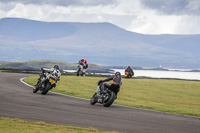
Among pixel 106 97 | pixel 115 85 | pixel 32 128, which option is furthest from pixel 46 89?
pixel 32 128

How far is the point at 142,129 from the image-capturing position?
1284 centimetres

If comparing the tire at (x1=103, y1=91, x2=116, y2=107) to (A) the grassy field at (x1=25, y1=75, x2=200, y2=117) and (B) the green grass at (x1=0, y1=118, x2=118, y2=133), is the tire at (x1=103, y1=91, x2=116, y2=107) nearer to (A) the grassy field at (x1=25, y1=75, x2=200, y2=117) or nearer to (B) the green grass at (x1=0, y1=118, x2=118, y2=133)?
(A) the grassy field at (x1=25, y1=75, x2=200, y2=117)

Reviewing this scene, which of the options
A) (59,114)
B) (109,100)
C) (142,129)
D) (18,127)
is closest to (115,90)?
(109,100)

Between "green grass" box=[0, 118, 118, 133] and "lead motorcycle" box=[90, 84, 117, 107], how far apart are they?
7636mm

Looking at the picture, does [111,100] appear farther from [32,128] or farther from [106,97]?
[32,128]

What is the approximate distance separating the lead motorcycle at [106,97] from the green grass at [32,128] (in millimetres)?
7636

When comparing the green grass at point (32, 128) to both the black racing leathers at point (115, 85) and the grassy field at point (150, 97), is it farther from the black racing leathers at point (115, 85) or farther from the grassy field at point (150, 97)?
the grassy field at point (150, 97)

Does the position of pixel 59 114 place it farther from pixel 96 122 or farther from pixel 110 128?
pixel 110 128

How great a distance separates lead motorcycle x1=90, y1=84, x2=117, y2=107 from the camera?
64.4ft

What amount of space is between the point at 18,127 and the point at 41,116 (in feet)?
9.19

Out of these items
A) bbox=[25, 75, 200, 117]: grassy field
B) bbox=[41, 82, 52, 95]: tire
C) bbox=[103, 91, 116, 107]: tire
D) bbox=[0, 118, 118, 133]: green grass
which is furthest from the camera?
bbox=[41, 82, 52, 95]: tire

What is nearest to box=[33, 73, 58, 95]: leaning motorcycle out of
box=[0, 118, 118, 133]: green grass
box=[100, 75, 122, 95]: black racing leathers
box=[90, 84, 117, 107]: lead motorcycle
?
box=[90, 84, 117, 107]: lead motorcycle

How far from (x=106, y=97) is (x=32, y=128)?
8.91 m

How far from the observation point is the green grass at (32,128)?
434 inches
